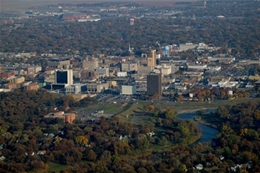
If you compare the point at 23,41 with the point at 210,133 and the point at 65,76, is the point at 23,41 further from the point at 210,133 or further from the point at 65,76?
the point at 210,133

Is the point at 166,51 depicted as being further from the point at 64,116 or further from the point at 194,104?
the point at 64,116

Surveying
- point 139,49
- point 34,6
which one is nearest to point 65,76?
point 139,49

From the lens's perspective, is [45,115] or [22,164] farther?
[45,115]

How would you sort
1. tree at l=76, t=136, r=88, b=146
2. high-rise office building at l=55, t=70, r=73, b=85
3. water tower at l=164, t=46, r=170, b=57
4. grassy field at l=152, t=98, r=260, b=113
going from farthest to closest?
water tower at l=164, t=46, r=170, b=57 → high-rise office building at l=55, t=70, r=73, b=85 → grassy field at l=152, t=98, r=260, b=113 → tree at l=76, t=136, r=88, b=146

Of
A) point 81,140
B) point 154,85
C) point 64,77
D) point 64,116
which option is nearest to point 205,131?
point 81,140

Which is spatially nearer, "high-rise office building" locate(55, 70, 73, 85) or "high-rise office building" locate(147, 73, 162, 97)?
"high-rise office building" locate(147, 73, 162, 97)

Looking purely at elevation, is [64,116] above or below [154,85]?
below

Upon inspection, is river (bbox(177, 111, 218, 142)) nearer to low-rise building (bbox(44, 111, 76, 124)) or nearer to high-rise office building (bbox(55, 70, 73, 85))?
low-rise building (bbox(44, 111, 76, 124))

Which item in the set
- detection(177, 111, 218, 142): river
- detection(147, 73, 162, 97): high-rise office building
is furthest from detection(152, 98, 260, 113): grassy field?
detection(147, 73, 162, 97): high-rise office building
